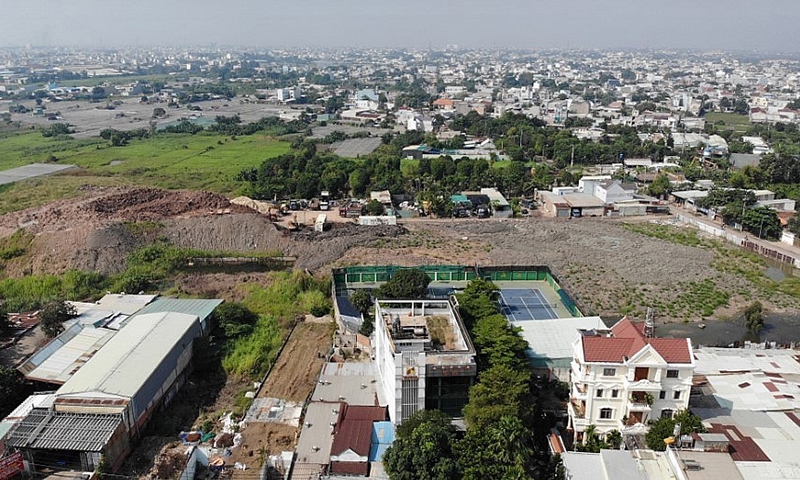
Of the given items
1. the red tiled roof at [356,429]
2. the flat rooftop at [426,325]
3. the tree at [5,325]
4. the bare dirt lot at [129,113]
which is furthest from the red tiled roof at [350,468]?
the bare dirt lot at [129,113]

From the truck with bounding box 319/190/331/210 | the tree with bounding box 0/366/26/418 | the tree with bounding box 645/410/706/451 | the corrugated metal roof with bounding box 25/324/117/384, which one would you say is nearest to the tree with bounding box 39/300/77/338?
the corrugated metal roof with bounding box 25/324/117/384

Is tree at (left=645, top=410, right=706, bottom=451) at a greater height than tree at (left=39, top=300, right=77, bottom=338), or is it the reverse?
tree at (left=645, top=410, right=706, bottom=451)

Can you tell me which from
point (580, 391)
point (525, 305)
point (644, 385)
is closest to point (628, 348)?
point (644, 385)

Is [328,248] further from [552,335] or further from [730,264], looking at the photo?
[730,264]

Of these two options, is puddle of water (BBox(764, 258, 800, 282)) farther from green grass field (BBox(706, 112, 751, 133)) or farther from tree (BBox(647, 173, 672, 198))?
green grass field (BBox(706, 112, 751, 133))

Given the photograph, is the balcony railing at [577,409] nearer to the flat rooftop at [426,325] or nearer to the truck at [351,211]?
the flat rooftop at [426,325]

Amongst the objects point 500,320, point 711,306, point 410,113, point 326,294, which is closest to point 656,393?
point 500,320
